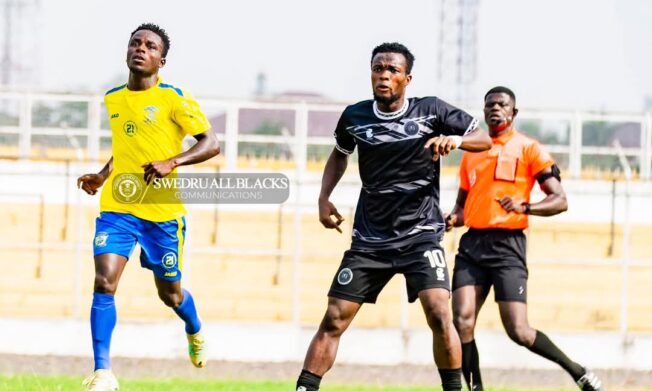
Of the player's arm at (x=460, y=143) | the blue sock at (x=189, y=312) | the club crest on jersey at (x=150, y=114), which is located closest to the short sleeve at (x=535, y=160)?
the player's arm at (x=460, y=143)

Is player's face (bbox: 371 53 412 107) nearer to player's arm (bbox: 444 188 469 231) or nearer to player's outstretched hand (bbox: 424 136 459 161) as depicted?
player's outstretched hand (bbox: 424 136 459 161)

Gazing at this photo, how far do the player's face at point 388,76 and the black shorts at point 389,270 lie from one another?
37.4 inches

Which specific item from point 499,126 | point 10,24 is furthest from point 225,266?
point 10,24

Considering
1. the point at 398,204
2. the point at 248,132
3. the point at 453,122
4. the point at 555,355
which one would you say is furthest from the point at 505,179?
the point at 248,132

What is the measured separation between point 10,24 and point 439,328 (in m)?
68.6

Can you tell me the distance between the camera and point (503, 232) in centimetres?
1132

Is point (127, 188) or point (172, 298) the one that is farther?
point (172, 298)

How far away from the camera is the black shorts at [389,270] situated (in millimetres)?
9156

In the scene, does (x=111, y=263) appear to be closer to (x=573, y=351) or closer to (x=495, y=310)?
(x=573, y=351)

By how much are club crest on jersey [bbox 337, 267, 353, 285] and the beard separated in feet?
3.48

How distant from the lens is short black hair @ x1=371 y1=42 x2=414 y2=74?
30.2 ft

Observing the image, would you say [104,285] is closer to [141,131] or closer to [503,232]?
[141,131]

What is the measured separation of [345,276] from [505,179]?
Result: 2556 mm

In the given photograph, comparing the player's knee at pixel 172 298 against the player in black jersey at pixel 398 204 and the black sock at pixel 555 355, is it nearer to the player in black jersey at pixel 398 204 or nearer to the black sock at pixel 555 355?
the player in black jersey at pixel 398 204
